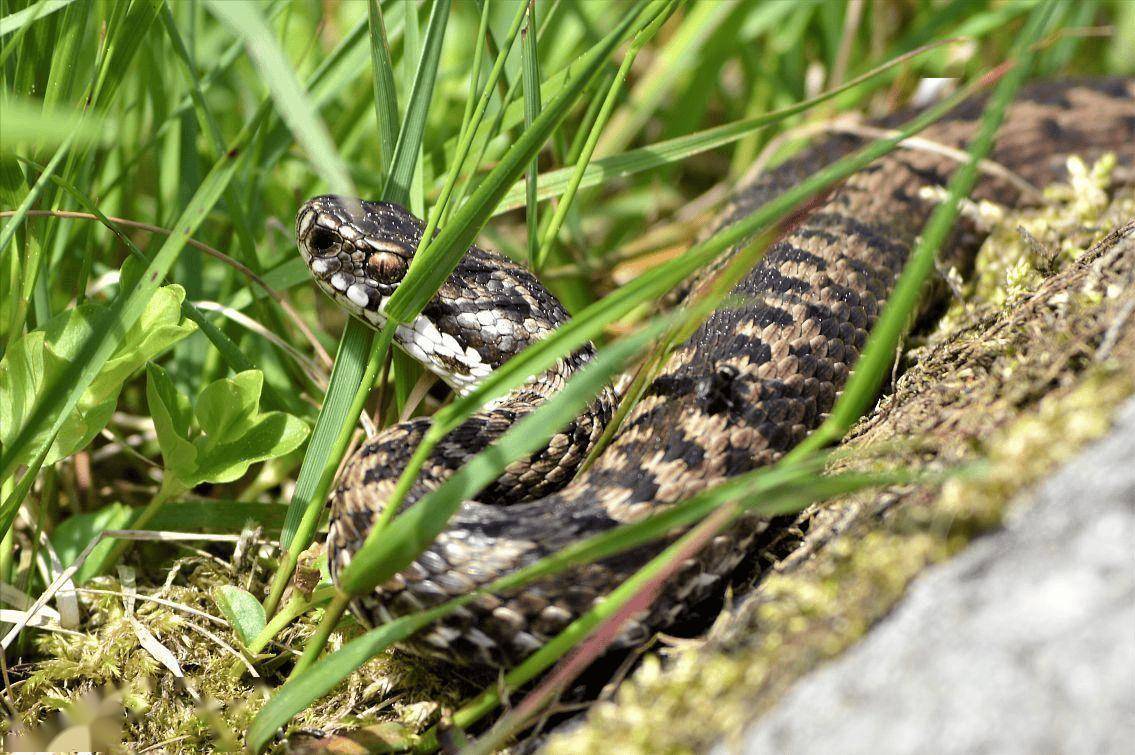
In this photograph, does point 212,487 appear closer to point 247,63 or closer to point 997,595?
point 247,63

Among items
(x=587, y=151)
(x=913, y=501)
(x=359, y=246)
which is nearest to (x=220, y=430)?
(x=359, y=246)

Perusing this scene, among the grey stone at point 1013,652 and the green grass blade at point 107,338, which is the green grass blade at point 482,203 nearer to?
the green grass blade at point 107,338

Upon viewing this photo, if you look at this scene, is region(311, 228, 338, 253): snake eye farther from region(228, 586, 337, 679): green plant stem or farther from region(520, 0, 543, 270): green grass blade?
region(228, 586, 337, 679): green plant stem

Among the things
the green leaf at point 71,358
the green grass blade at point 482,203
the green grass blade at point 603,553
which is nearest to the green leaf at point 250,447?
the green leaf at point 71,358

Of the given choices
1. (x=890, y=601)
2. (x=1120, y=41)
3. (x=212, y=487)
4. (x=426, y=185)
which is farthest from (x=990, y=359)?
(x=1120, y=41)

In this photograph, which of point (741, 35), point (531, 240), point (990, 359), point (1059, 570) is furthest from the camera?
point (741, 35)

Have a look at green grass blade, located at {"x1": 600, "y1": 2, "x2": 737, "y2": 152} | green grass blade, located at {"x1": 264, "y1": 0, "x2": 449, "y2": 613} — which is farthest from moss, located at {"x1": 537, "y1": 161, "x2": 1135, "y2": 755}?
green grass blade, located at {"x1": 600, "y1": 2, "x2": 737, "y2": 152}

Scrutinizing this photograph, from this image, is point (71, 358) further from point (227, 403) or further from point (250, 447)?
point (250, 447)
